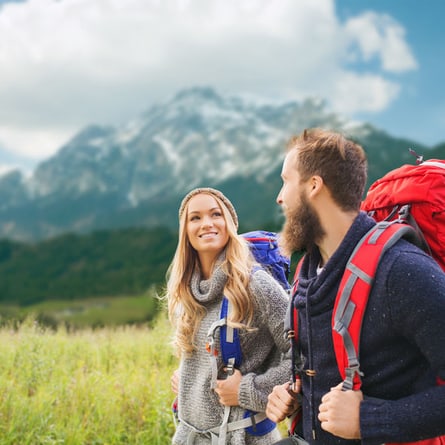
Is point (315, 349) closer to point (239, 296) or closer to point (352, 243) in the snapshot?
point (352, 243)

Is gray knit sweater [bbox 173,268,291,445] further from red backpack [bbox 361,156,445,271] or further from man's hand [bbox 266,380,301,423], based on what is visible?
red backpack [bbox 361,156,445,271]

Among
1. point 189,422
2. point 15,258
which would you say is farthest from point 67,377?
point 15,258

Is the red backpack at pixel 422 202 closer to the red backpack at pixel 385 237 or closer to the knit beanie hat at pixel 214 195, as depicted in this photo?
the red backpack at pixel 385 237

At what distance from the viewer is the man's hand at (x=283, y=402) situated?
224 centimetres

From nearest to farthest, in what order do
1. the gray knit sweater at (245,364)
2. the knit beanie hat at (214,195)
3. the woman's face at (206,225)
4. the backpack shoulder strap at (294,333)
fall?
1. the backpack shoulder strap at (294,333)
2. the gray knit sweater at (245,364)
3. the woman's face at (206,225)
4. the knit beanie hat at (214,195)

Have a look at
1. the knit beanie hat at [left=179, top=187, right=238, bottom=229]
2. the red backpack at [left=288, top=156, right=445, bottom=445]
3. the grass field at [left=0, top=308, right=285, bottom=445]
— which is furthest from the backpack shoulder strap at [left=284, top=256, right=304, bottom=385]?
the grass field at [left=0, top=308, right=285, bottom=445]

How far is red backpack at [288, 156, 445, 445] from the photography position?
1.86 metres

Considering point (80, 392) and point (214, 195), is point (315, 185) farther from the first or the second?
point (80, 392)

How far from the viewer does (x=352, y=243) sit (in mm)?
1967

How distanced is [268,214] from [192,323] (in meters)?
191

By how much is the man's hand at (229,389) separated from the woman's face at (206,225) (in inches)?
29.2

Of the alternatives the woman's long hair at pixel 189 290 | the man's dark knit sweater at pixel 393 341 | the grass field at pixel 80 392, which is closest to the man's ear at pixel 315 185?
the man's dark knit sweater at pixel 393 341

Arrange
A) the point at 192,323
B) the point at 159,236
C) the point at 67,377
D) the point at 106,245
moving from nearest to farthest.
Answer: the point at 192,323, the point at 67,377, the point at 159,236, the point at 106,245

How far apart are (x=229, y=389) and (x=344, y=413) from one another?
1.05 metres
